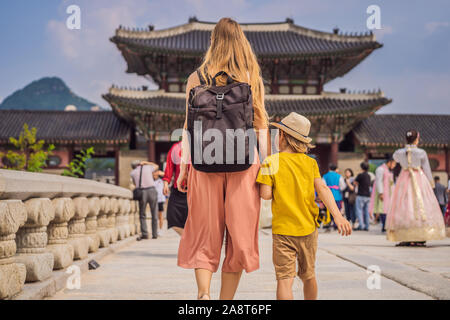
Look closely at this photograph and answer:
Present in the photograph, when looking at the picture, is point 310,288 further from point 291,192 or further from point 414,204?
point 414,204

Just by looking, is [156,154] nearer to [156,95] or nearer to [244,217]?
[156,95]

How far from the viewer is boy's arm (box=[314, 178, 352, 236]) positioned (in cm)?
250

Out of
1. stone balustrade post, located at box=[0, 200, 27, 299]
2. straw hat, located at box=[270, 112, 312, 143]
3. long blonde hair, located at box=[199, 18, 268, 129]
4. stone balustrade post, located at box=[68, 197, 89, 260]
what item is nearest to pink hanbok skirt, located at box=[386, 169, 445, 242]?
stone balustrade post, located at box=[68, 197, 89, 260]

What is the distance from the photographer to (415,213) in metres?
6.22

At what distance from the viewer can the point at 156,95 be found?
819 inches

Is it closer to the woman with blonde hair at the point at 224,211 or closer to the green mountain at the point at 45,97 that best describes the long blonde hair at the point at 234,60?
the woman with blonde hair at the point at 224,211

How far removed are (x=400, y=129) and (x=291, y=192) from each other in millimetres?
21402

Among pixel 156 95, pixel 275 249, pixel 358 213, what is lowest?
pixel 358 213

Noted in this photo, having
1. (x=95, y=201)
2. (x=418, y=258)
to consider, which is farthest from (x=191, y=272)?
(x=418, y=258)

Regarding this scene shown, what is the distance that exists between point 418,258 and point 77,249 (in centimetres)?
366

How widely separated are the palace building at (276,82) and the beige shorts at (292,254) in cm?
1679

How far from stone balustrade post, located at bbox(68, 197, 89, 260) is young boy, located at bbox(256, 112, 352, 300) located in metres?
2.59

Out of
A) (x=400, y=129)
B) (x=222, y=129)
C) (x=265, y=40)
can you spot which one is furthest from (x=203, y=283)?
(x=400, y=129)

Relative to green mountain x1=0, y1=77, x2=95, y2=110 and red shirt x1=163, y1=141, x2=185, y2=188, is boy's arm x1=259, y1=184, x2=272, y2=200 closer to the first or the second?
red shirt x1=163, y1=141, x2=185, y2=188
